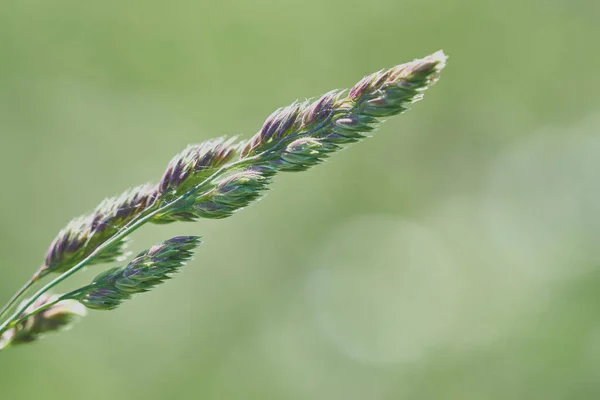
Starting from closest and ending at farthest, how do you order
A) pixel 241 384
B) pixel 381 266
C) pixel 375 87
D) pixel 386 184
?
1. pixel 375 87
2. pixel 241 384
3. pixel 381 266
4. pixel 386 184

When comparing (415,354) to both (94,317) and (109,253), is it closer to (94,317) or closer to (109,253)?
(94,317)

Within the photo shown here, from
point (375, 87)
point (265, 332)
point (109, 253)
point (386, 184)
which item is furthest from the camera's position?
point (386, 184)

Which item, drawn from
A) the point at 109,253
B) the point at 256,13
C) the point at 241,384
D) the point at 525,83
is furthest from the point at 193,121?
the point at 109,253

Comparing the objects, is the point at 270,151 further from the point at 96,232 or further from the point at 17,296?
the point at 17,296

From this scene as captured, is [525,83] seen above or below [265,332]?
above

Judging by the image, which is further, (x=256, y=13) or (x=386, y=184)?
(x=256, y=13)

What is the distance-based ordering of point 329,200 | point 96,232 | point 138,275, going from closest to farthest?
point 138,275 → point 96,232 → point 329,200

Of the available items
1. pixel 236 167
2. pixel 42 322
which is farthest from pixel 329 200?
pixel 236 167

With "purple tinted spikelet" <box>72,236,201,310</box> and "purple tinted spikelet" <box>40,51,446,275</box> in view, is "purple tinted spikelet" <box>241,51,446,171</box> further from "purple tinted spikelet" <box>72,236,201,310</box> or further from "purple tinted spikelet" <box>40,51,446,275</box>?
"purple tinted spikelet" <box>72,236,201,310</box>
